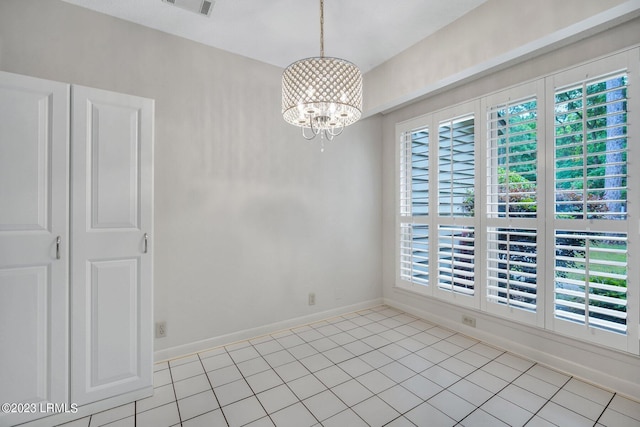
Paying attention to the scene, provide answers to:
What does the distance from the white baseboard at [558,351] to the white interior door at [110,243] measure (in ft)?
9.04

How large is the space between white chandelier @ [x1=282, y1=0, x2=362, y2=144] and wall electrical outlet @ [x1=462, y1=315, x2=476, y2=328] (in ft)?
7.59

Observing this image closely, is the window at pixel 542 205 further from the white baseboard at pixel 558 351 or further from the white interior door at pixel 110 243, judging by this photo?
the white interior door at pixel 110 243

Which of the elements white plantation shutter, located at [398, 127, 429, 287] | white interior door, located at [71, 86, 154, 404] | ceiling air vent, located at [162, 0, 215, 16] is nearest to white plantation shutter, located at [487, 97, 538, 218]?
white plantation shutter, located at [398, 127, 429, 287]

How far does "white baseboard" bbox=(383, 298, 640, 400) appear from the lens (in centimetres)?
202

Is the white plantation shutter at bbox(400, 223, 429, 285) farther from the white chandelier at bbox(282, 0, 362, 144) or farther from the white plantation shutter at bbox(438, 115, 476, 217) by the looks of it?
the white chandelier at bbox(282, 0, 362, 144)

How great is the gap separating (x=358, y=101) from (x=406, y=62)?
138 centimetres

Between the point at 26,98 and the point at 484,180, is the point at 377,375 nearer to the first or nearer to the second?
the point at 484,180

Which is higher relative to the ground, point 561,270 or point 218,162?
point 218,162

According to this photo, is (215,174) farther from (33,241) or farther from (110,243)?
(33,241)

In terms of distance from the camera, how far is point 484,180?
276 cm

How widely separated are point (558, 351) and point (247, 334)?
102 inches

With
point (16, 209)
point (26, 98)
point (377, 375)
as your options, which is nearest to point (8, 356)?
point (16, 209)

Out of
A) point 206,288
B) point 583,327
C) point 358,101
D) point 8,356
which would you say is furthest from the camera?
point 206,288

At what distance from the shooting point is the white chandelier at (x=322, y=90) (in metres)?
1.65
